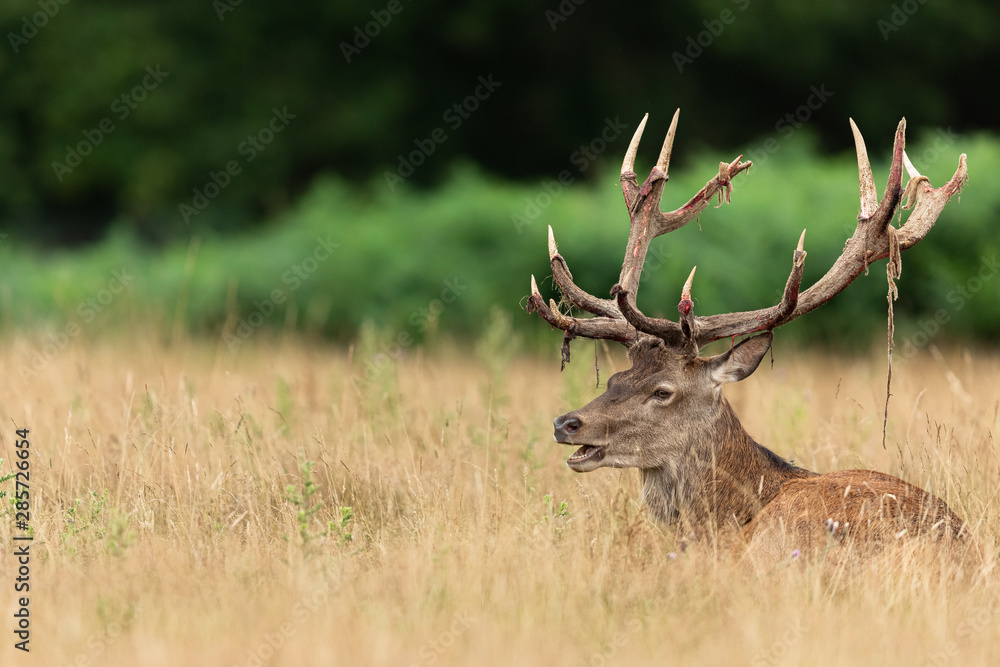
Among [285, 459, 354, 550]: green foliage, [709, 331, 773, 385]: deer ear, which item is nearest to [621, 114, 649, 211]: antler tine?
[709, 331, 773, 385]: deer ear

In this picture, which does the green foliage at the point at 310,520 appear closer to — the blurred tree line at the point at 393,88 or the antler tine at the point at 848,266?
the antler tine at the point at 848,266

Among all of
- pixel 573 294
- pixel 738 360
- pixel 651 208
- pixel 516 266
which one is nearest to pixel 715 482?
pixel 738 360

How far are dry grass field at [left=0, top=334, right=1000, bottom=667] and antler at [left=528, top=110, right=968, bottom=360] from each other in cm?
75

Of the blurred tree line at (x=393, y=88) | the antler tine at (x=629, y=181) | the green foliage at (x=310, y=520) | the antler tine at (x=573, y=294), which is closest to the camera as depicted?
the green foliage at (x=310, y=520)

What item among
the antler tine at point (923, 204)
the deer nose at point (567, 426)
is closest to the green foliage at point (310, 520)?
the deer nose at point (567, 426)

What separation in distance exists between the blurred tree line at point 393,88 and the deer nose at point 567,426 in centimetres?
1536

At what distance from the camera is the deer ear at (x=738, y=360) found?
494cm

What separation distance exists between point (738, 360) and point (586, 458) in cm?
75

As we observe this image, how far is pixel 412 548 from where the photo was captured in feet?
14.8

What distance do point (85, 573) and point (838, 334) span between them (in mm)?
8182

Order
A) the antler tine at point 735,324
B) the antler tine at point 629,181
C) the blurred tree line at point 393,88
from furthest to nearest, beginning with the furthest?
the blurred tree line at point 393,88
the antler tine at point 629,181
the antler tine at point 735,324

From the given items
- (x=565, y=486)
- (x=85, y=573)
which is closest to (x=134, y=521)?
(x=85, y=573)

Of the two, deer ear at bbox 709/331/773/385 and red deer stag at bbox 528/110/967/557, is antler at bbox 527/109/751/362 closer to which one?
red deer stag at bbox 528/110/967/557

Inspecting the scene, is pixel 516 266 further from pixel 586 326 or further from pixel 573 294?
pixel 586 326
